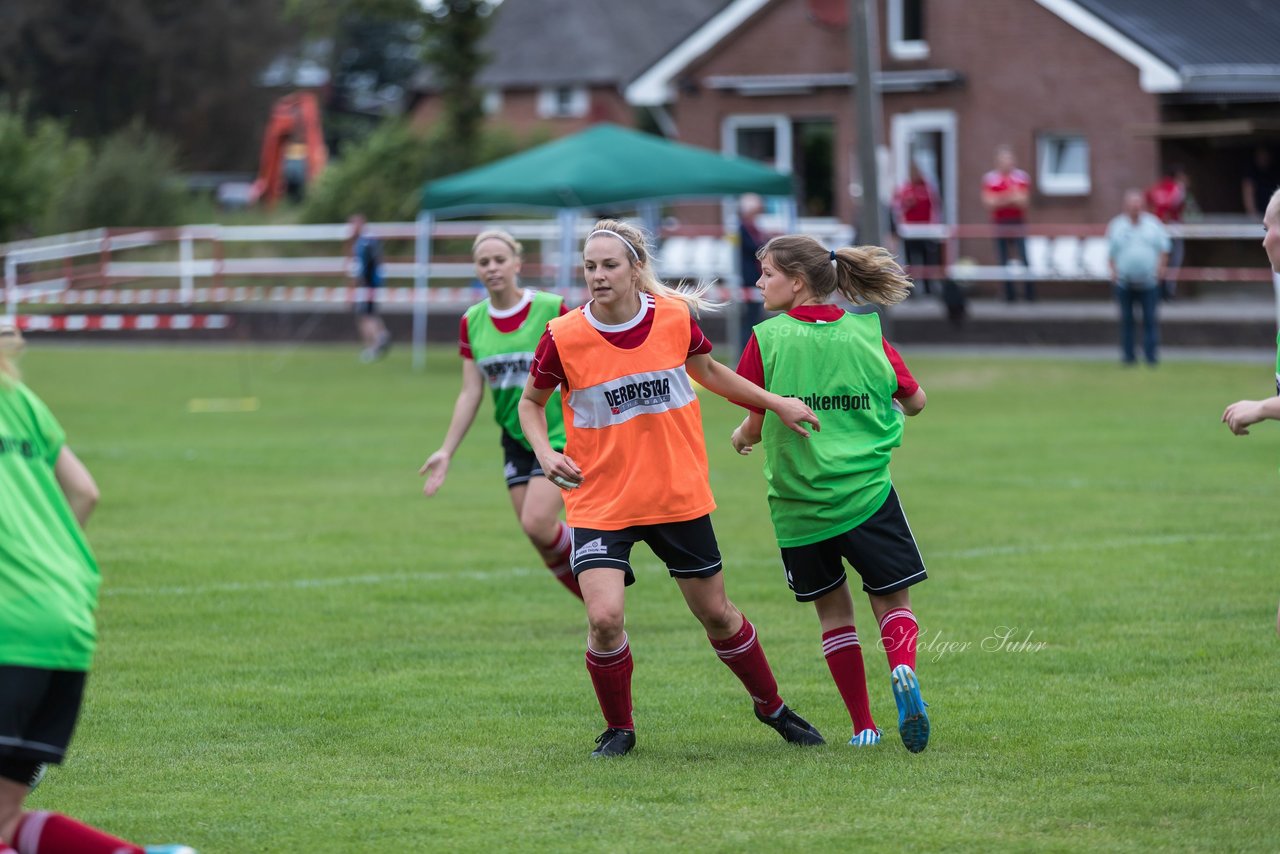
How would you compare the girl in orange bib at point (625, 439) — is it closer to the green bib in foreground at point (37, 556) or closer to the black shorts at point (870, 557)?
the black shorts at point (870, 557)

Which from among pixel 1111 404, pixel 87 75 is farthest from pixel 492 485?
pixel 87 75

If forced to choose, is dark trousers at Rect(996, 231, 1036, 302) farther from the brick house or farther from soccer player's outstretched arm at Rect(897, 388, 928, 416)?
soccer player's outstretched arm at Rect(897, 388, 928, 416)

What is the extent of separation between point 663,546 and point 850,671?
0.84 meters

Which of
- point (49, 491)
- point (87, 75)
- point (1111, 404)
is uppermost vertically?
point (87, 75)

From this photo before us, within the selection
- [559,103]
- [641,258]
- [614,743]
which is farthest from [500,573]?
[559,103]

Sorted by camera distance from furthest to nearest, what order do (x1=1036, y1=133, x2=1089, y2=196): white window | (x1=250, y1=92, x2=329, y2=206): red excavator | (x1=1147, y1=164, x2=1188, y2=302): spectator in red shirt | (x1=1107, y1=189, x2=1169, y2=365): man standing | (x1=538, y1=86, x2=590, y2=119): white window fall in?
(x1=538, y1=86, x2=590, y2=119): white window < (x1=250, y1=92, x2=329, y2=206): red excavator < (x1=1036, y1=133, x2=1089, y2=196): white window < (x1=1147, y1=164, x2=1188, y2=302): spectator in red shirt < (x1=1107, y1=189, x2=1169, y2=365): man standing

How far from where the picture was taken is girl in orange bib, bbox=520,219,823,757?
6.26m

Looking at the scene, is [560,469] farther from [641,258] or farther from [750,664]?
[750,664]

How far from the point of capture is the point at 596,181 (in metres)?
24.7

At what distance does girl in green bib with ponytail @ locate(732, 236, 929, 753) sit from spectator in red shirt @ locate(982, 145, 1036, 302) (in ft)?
74.6

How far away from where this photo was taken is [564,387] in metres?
6.42

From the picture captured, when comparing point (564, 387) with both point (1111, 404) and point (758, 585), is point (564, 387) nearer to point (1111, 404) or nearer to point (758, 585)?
point (758, 585)

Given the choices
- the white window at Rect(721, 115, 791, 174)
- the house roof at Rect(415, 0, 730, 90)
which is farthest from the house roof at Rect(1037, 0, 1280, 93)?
the house roof at Rect(415, 0, 730, 90)

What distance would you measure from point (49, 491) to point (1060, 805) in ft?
10.3
